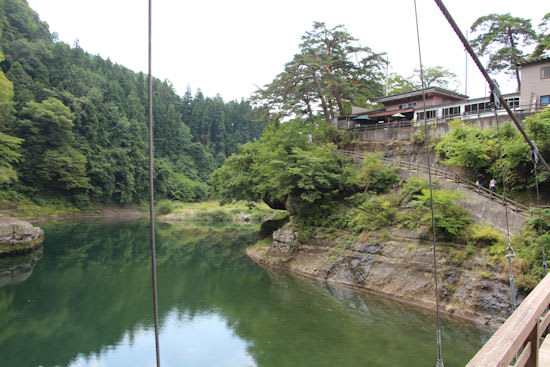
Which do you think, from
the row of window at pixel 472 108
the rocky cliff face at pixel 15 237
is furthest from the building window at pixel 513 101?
the rocky cliff face at pixel 15 237

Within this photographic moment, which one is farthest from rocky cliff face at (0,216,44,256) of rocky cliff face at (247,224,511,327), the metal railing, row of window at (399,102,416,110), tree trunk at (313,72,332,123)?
row of window at (399,102,416,110)

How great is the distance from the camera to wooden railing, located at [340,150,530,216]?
15.1 metres

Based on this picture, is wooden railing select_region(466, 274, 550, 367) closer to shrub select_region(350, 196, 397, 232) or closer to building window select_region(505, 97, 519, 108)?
shrub select_region(350, 196, 397, 232)

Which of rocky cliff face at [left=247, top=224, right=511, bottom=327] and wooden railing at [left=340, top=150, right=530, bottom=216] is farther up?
wooden railing at [left=340, top=150, right=530, bottom=216]

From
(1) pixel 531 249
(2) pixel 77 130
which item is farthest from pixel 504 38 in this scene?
(2) pixel 77 130

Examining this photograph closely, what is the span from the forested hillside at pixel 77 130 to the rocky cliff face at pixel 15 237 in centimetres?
424

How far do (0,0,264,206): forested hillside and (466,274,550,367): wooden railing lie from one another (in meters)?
30.5

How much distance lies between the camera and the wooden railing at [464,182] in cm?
1511

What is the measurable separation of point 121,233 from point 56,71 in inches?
1511

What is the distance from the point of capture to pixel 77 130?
2269 inches

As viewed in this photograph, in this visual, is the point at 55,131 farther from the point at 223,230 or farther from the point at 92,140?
the point at 223,230

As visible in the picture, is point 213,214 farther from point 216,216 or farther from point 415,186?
point 415,186

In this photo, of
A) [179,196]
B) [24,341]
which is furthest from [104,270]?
[179,196]

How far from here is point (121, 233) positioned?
39.8 metres
